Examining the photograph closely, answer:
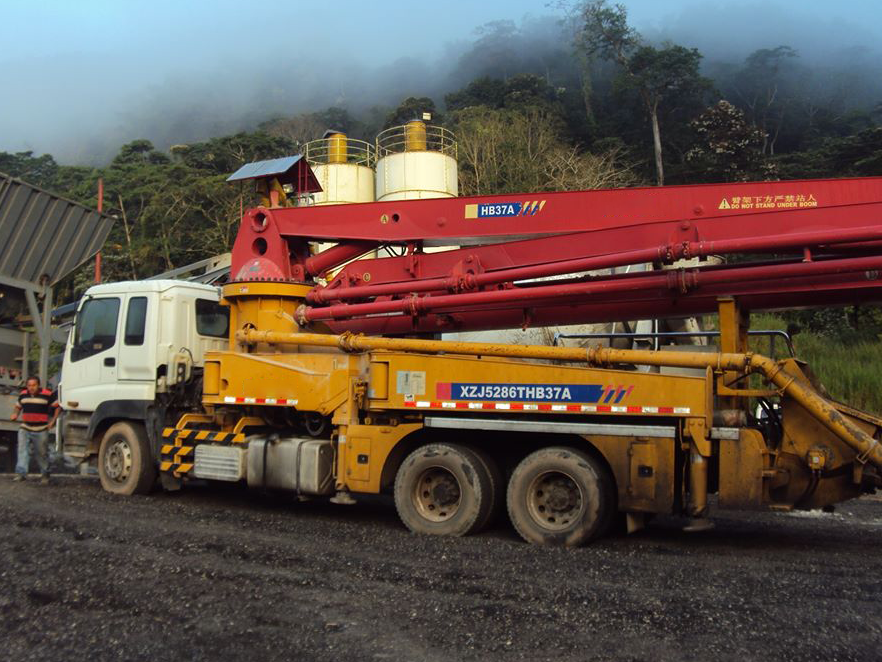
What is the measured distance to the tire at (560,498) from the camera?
757cm

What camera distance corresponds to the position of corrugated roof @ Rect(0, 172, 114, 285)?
46.3 ft

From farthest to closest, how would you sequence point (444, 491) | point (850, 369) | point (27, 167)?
point (27, 167)
point (850, 369)
point (444, 491)

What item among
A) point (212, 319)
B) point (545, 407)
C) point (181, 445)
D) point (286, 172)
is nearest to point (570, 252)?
point (545, 407)

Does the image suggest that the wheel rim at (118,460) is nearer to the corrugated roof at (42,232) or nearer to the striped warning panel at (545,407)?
the striped warning panel at (545,407)

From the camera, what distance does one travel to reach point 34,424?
12578 millimetres

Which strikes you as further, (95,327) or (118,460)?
(95,327)

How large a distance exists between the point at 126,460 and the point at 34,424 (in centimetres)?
295

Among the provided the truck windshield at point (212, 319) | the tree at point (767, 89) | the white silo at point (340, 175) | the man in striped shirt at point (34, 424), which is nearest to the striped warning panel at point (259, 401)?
the truck windshield at point (212, 319)

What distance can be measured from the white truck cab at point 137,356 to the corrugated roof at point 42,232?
4140 millimetres

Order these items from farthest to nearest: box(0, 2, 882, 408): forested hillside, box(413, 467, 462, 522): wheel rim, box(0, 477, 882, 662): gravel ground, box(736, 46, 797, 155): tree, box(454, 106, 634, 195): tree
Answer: box(736, 46, 797, 155): tree, box(0, 2, 882, 408): forested hillside, box(454, 106, 634, 195): tree, box(413, 467, 462, 522): wheel rim, box(0, 477, 882, 662): gravel ground

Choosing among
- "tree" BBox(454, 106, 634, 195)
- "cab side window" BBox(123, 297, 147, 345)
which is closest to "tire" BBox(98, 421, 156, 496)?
"cab side window" BBox(123, 297, 147, 345)

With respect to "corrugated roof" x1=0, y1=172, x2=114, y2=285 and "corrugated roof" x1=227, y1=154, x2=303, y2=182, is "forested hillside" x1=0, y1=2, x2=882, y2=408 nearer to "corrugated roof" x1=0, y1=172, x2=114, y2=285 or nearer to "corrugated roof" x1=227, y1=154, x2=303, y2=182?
"corrugated roof" x1=0, y1=172, x2=114, y2=285

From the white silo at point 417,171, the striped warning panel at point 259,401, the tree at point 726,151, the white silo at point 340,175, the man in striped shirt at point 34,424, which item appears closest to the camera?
the striped warning panel at point 259,401

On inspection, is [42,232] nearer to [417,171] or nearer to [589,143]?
[417,171]
